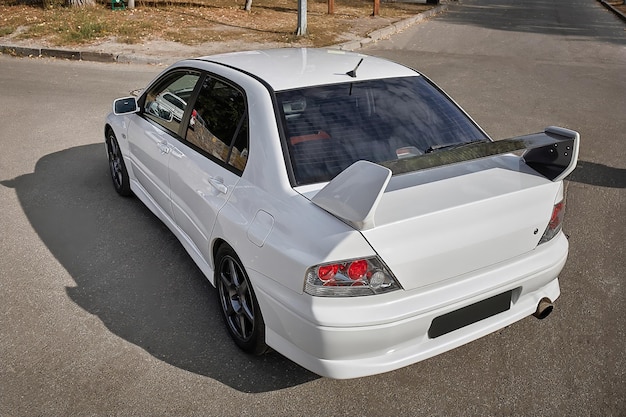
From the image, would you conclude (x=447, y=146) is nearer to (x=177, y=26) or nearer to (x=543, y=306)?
(x=543, y=306)

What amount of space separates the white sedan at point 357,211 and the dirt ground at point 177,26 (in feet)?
29.7

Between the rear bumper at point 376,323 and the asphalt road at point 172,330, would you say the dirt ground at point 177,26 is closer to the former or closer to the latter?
the asphalt road at point 172,330

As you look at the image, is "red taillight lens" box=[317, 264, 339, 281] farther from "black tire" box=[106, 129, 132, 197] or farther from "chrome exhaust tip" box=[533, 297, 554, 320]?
"black tire" box=[106, 129, 132, 197]

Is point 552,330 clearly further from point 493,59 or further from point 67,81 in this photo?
point 493,59

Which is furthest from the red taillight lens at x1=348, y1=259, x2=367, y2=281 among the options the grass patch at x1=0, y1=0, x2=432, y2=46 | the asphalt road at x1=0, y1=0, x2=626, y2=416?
the grass patch at x1=0, y1=0, x2=432, y2=46

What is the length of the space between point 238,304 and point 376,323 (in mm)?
1021

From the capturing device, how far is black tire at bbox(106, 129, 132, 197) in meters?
5.05

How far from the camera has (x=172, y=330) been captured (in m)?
3.42

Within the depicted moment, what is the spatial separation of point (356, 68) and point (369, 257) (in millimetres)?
1522

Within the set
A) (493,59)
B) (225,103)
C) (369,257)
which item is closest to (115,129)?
(225,103)

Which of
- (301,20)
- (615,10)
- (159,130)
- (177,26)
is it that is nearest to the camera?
(159,130)

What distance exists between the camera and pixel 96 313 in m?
3.58

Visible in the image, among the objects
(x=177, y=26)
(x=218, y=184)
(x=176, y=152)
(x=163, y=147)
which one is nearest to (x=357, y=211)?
(x=218, y=184)

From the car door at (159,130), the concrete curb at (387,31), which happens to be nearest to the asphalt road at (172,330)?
the car door at (159,130)
